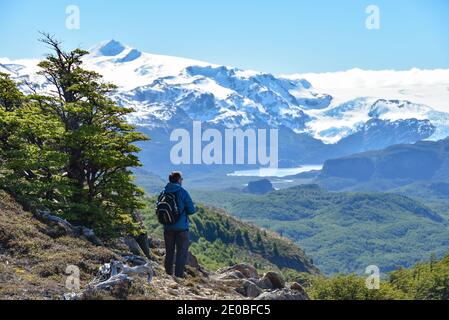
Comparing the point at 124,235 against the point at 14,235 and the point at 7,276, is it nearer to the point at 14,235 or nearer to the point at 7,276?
the point at 14,235

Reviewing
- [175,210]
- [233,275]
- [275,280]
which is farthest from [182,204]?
[275,280]

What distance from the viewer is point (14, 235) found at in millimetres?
24000

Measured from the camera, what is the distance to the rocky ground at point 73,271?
740 inches

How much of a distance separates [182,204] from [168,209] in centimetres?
55

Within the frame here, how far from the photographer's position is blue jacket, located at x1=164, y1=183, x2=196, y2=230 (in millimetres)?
22500

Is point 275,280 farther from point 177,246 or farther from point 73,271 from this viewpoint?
point 73,271

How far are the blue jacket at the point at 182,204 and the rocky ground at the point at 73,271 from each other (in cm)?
182

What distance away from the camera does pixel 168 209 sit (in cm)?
2230

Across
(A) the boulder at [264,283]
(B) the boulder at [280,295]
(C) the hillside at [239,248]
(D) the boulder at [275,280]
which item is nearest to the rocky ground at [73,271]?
(B) the boulder at [280,295]

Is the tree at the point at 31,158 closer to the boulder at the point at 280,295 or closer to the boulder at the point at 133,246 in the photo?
the boulder at the point at 133,246

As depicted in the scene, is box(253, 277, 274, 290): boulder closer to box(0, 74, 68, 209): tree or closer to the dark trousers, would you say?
the dark trousers

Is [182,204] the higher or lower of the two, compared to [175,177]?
lower

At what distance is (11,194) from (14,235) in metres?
5.37
